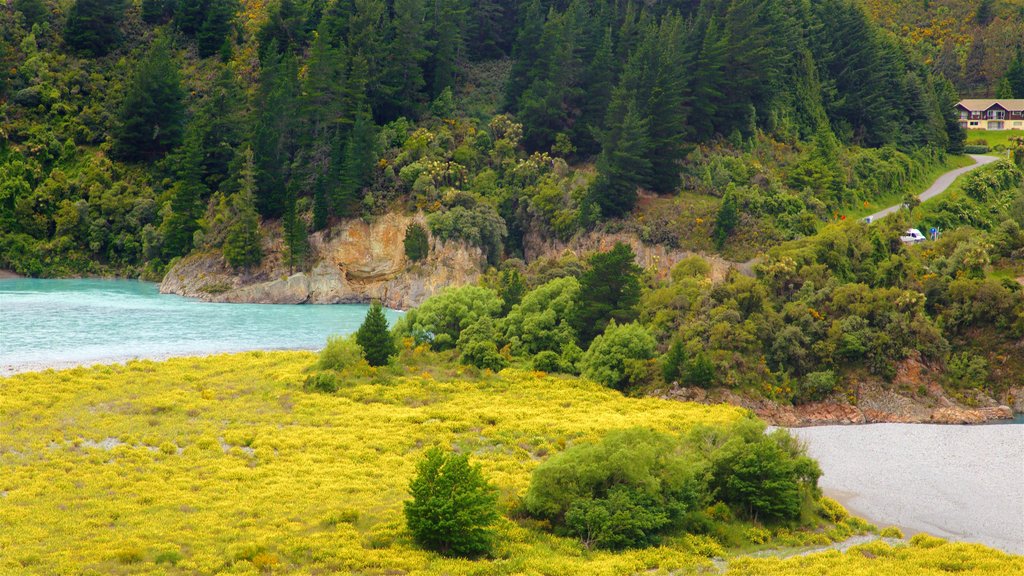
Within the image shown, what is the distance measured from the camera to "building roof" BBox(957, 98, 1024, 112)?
138750mm

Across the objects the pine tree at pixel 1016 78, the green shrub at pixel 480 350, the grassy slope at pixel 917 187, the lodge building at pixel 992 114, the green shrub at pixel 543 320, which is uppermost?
the pine tree at pixel 1016 78

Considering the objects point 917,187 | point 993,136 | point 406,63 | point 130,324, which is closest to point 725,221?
point 917,187

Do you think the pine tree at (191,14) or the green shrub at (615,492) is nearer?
the green shrub at (615,492)

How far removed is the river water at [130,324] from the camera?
70.0 meters

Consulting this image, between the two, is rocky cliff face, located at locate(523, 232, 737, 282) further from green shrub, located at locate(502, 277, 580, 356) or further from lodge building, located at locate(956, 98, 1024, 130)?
lodge building, located at locate(956, 98, 1024, 130)

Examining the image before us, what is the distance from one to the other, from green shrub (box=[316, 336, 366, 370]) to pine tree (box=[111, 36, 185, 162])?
62.3 metres

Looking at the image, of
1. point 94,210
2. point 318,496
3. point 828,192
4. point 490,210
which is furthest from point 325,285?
point 318,496

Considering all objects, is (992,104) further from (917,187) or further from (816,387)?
(816,387)

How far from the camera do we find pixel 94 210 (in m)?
110

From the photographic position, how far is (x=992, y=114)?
140125mm

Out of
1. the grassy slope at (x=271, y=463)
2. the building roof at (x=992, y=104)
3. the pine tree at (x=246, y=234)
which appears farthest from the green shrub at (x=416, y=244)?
the building roof at (x=992, y=104)

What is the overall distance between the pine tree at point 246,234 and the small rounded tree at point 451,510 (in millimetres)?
67286

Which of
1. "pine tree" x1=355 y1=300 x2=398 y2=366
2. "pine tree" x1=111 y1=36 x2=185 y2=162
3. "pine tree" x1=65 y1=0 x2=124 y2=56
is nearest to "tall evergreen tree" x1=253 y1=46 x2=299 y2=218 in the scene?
"pine tree" x1=111 y1=36 x2=185 y2=162

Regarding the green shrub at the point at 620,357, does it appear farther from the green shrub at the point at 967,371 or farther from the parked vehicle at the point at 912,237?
the parked vehicle at the point at 912,237
